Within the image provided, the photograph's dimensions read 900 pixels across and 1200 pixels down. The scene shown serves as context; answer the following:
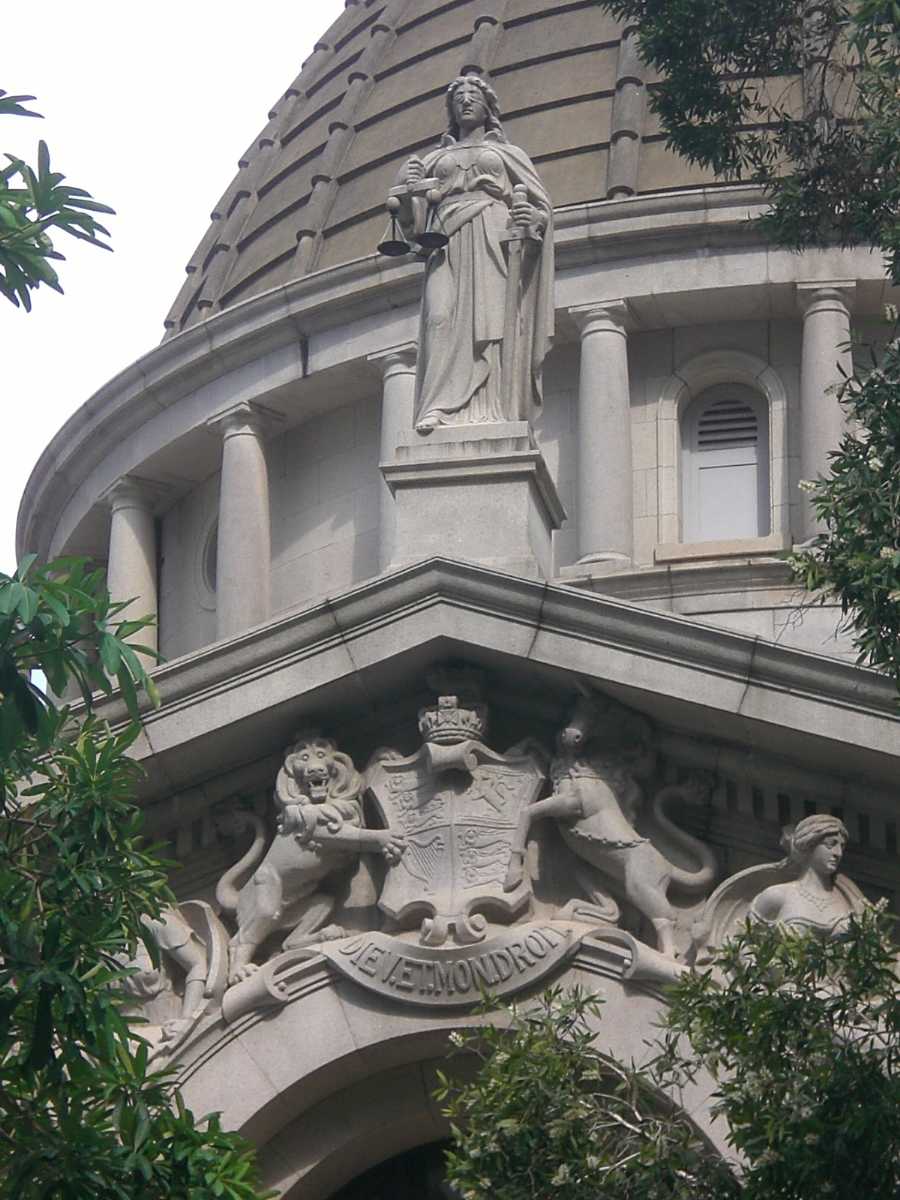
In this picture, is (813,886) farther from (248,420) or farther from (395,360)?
(248,420)

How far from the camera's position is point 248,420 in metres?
43.3

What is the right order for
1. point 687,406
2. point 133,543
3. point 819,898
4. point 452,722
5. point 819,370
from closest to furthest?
point 819,898 → point 452,722 → point 819,370 → point 687,406 → point 133,543

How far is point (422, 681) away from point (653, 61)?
481 cm

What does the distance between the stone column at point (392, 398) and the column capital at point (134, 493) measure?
161 inches

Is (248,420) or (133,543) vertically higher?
(248,420)

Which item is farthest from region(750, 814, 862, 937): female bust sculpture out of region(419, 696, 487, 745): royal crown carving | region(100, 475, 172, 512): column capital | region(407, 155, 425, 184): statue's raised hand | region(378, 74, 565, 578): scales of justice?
region(100, 475, 172, 512): column capital

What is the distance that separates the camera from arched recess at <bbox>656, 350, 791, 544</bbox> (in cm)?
4072

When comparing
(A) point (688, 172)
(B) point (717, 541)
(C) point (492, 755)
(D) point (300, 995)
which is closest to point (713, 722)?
(C) point (492, 755)

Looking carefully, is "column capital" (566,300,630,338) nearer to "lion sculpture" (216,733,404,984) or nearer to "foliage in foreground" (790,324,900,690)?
"lion sculpture" (216,733,404,984)

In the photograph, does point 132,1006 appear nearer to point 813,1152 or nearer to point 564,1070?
point 564,1070

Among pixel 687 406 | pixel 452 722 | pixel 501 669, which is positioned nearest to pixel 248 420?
pixel 687 406

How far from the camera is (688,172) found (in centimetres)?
4325

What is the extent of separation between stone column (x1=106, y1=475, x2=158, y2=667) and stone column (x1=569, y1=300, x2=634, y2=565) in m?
5.76

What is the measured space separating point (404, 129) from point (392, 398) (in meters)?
6.78
